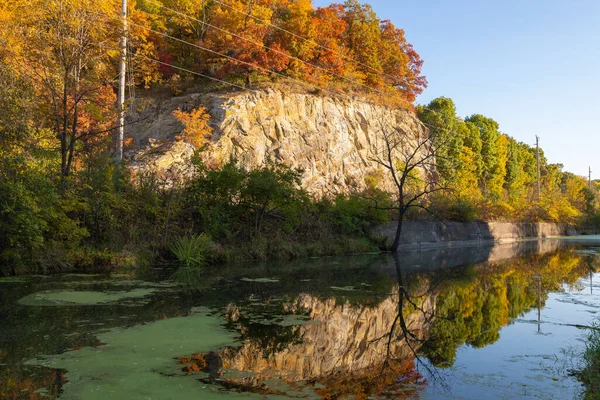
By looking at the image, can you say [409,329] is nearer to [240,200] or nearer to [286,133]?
[240,200]

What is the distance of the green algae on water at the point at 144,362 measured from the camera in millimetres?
4387

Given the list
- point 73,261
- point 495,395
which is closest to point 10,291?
point 73,261

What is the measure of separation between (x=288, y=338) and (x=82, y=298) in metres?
4.46

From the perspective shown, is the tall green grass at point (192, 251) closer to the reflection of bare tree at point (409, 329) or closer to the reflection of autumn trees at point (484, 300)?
the reflection of bare tree at point (409, 329)

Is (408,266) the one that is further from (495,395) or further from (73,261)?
(495,395)

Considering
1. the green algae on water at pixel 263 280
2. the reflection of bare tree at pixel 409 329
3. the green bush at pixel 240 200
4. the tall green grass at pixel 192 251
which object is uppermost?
the green bush at pixel 240 200

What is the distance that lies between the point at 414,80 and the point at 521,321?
33.2 m

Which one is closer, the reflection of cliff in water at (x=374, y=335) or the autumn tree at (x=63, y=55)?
the reflection of cliff in water at (x=374, y=335)

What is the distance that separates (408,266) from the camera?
1669 cm

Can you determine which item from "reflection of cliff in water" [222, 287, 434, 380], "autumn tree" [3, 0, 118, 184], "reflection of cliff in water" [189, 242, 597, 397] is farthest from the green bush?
"reflection of cliff in water" [222, 287, 434, 380]

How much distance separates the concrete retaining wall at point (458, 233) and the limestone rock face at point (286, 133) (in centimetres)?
545

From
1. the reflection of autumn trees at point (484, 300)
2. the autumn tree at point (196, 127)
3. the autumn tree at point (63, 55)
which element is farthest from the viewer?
the autumn tree at point (196, 127)

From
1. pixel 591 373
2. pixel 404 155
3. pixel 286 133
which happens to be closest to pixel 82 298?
pixel 591 373

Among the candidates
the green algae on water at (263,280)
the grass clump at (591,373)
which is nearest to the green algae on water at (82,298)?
the green algae on water at (263,280)
